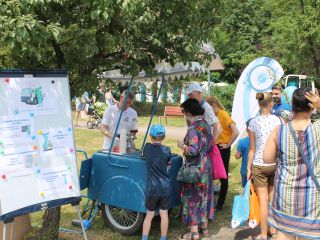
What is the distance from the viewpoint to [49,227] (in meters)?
4.79

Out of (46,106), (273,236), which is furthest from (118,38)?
(273,236)

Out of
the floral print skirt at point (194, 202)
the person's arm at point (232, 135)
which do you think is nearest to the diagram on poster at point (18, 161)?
the floral print skirt at point (194, 202)

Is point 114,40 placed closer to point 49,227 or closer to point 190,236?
point 49,227

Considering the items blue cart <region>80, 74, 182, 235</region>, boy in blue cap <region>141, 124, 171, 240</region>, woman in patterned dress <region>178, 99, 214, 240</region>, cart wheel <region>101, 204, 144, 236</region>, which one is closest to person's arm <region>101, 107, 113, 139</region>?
blue cart <region>80, 74, 182, 235</region>

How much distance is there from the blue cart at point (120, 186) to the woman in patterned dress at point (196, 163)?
248 mm

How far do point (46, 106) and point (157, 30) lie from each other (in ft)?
4.41

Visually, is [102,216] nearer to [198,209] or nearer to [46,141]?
[198,209]

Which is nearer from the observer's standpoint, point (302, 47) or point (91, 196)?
point (91, 196)

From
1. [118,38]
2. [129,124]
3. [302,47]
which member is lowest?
[129,124]

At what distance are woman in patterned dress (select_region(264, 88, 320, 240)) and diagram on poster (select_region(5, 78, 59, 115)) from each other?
211 centimetres

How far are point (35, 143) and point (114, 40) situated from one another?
1.28 metres

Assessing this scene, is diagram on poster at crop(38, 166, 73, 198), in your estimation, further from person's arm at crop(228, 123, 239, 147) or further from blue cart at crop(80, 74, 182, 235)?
person's arm at crop(228, 123, 239, 147)

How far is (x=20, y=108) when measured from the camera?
387cm

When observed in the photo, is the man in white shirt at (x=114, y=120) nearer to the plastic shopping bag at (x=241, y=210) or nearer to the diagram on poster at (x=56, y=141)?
the diagram on poster at (x=56, y=141)
